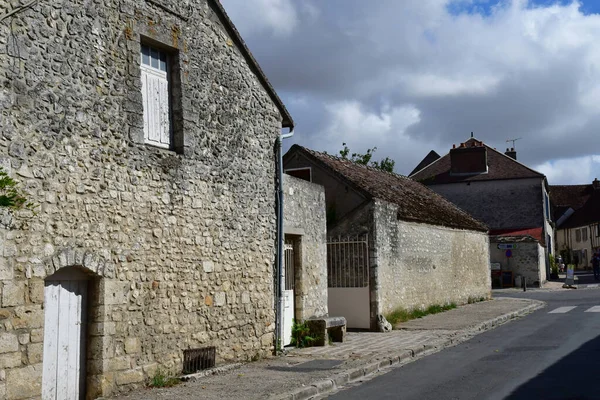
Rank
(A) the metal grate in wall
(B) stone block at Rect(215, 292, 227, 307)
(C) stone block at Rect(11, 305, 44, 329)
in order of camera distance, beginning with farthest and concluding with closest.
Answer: (B) stone block at Rect(215, 292, 227, 307) → (A) the metal grate in wall → (C) stone block at Rect(11, 305, 44, 329)

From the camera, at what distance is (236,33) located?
10.6 metres

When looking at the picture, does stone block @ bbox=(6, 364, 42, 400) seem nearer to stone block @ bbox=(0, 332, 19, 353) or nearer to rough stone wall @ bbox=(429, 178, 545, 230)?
stone block @ bbox=(0, 332, 19, 353)

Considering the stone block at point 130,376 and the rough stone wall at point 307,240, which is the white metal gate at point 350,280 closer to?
the rough stone wall at point 307,240

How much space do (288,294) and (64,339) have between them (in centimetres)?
547

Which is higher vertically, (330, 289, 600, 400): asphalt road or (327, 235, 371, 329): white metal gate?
(327, 235, 371, 329): white metal gate

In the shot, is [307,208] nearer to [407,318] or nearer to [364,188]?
[364,188]

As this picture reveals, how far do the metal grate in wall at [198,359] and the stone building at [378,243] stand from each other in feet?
21.0

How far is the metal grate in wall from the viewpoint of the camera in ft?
30.0

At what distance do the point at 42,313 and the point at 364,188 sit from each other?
1031cm

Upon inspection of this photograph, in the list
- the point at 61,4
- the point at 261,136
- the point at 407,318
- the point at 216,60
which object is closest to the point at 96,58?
the point at 61,4

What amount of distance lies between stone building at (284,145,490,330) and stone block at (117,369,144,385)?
7921 mm

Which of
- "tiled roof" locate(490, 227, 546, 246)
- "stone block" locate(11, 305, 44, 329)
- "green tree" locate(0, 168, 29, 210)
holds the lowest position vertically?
"stone block" locate(11, 305, 44, 329)

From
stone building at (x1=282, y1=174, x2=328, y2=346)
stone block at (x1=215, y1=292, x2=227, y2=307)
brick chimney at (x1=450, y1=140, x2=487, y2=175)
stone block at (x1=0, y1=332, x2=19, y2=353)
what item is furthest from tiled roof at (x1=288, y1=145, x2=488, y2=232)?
brick chimney at (x1=450, y1=140, x2=487, y2=175)

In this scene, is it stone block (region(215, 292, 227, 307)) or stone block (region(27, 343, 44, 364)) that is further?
stone block (region(215, 292, 227, 307))
